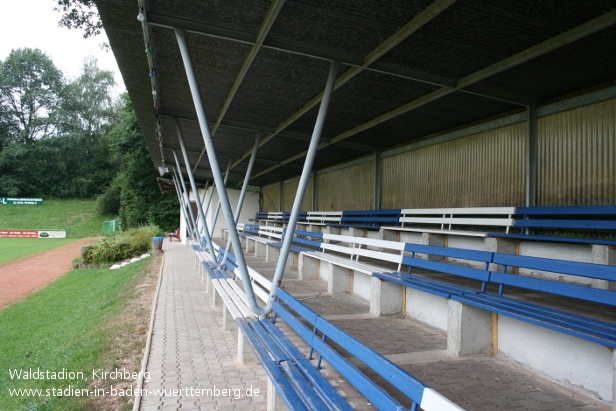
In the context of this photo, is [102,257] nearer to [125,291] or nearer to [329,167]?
[125,291]

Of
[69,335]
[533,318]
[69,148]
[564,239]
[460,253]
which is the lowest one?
[69,335]

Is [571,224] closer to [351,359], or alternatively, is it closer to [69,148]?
[351,359]

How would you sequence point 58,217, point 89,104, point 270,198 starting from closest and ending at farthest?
point 270,198
point 58,217
point 89,104

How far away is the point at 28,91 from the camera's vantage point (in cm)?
5806

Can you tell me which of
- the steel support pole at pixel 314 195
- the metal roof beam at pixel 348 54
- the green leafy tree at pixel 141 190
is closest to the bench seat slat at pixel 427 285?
the metal roof beam at pixel 348 54

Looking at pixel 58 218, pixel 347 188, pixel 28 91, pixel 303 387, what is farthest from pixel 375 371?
pixel 28 91

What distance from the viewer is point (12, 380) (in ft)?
19.4

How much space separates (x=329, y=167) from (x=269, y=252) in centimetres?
413

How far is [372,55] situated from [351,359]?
2.98 metres

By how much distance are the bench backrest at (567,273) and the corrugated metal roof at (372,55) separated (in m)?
2.05

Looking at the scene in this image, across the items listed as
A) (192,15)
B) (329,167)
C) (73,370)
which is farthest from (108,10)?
(329,167)

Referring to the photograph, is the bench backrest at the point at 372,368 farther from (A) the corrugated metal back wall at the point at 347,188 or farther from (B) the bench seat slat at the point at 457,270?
(A) the corrugated metal back wall at the point at 347,188

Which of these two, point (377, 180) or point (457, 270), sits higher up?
point (377, 180)

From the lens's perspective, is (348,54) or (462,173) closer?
(348,54)
